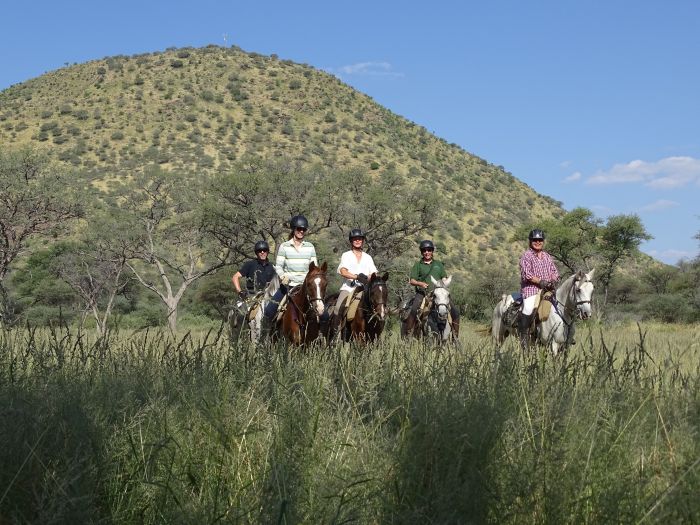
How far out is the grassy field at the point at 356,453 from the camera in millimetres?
3424

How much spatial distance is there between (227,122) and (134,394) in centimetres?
7996

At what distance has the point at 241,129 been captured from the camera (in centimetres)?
8069

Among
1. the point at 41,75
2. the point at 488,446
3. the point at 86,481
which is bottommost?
the point at 86,481

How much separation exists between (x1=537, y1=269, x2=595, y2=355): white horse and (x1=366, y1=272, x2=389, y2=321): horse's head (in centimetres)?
241

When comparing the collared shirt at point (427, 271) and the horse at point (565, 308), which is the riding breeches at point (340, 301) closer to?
the collared shirt at point (427, 271)

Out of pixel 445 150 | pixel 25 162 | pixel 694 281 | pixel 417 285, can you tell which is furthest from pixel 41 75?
pixel 417 285

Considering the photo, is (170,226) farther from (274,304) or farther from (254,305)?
(274,304)

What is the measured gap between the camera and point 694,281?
46.7 m

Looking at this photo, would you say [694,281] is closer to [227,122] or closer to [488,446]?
[488,446]

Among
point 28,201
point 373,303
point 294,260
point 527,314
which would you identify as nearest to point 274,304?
point 294,260

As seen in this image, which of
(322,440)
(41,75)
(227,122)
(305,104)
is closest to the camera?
(322,440)

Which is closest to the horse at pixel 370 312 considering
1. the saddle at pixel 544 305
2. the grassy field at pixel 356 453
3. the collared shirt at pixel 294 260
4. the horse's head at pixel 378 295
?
the horse's head at pixel 378 295

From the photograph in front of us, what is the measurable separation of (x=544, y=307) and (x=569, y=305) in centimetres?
38

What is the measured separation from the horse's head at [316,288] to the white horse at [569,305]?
3409 mm
